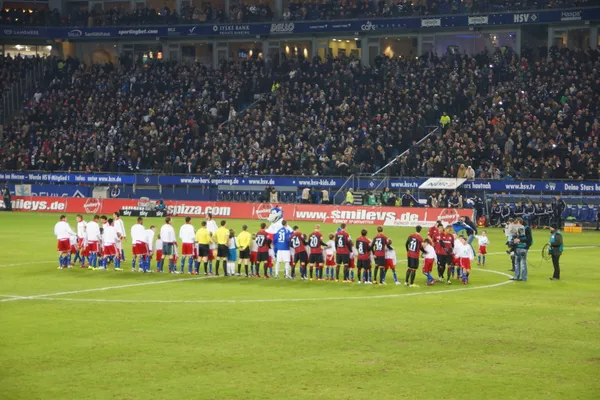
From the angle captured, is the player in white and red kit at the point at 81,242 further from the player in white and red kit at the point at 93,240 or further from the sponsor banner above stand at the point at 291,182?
the sponsor banner above stand at the point at 291,182

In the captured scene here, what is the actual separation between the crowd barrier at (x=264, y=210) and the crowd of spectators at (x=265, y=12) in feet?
73.4

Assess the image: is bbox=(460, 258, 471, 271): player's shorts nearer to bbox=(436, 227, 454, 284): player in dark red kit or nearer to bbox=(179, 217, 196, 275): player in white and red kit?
bbox=(436, 227, 454, 284): player in dark red kit

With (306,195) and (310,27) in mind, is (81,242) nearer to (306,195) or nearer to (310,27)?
(306,195)

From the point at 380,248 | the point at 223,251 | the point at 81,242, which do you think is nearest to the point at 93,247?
the point at 81,242

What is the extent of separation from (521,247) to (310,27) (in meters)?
48.2

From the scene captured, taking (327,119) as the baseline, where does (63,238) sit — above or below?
below

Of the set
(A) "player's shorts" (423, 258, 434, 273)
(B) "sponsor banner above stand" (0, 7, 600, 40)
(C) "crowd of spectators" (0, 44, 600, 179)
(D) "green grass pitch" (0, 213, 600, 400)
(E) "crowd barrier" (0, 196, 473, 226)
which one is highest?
(B) "sponsor banner above stand" (0, 7, 600, 40)

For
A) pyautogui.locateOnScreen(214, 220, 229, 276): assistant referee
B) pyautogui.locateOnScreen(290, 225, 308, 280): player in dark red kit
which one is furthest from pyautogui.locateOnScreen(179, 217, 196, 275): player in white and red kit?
pyautogui.locateOnScreen(290, 225, 308, 280): player in dark red kit

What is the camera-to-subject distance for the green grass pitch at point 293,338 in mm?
16812

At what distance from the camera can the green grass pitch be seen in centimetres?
1681

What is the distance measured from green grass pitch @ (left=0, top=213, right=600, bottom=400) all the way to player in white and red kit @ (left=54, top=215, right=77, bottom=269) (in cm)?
171

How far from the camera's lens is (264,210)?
192 ft

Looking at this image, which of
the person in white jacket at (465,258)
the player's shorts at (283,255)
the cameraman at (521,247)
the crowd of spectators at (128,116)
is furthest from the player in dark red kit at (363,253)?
the crowd of spectators at (128,116)

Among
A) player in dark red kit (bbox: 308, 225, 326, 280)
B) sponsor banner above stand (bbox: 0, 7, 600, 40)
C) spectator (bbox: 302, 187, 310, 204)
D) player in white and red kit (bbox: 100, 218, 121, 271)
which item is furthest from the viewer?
sponsor banner above stand (bbox: 0, 7, 600, 40)
